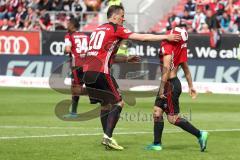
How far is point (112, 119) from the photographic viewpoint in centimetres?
1361

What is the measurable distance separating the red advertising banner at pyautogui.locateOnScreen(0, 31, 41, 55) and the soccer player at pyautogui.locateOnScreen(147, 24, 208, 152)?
22682 millimetres

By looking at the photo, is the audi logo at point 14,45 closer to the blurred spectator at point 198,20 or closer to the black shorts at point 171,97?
the blurred spectator at point 198,20

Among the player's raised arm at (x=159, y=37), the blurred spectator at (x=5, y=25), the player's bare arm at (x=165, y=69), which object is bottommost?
the blurred spectator at (x=5, y=25)

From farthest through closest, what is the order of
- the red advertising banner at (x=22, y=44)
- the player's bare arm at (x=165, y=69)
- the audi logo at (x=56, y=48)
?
the red advertising banner at (x=22, y=44)
the audi logo at (x=56, y=48)
the player's bare arm at (x=165, y=69)

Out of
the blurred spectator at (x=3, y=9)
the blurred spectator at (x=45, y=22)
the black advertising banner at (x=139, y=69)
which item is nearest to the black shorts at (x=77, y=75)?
the black advertising banner at (x=139, y=69)

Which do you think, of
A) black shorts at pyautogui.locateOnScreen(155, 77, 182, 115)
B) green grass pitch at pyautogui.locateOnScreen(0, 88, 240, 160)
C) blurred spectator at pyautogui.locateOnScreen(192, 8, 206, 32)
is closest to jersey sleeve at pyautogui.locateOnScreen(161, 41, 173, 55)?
black shorts at pyautogui.locateOnScreen(155, 77, 182, 115)

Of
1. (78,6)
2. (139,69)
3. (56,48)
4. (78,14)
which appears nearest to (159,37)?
(139,69)

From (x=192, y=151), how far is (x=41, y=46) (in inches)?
902

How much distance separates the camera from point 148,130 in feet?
56.1

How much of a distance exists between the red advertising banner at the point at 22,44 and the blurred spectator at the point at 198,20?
23.0 feet

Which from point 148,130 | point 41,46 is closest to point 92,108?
point 148,130

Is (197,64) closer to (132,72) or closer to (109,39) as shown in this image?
(132,72)

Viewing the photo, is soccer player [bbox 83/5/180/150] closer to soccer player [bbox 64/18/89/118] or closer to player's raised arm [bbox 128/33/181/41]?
player's raised arm [bbox 128/33/181/41]

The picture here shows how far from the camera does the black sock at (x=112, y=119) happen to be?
13.5m
